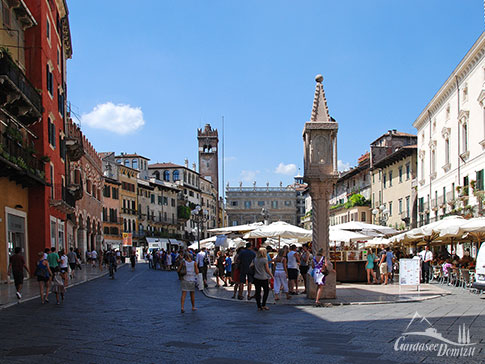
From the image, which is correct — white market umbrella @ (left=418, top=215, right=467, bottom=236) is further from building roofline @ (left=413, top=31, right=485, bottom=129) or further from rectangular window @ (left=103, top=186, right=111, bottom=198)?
rectangular window @ (left=103, top=186, right=111, bottom=198)

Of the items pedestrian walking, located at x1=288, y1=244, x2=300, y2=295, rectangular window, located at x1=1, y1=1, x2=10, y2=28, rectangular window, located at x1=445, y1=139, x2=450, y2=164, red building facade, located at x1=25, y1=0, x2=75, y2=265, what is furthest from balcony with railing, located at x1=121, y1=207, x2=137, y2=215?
pedestrian walking, located at x1=288, y1=244, x2=300, y2=295

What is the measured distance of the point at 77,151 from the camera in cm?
4044

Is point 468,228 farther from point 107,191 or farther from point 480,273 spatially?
point 107,191

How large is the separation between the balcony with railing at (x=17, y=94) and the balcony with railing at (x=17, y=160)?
1073 millimetres

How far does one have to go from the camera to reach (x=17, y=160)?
929 inches

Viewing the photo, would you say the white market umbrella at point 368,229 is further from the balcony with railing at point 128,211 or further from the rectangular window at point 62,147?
the balcony with railing at point 128,211

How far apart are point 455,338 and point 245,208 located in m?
134

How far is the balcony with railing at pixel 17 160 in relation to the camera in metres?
22.7

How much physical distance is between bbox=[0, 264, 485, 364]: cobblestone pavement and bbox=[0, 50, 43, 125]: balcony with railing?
10.2 meters

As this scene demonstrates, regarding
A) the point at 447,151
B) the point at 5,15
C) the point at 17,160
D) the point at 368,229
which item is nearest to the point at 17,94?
the point at 17,160

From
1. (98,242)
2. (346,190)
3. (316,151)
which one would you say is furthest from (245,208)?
(316,151)

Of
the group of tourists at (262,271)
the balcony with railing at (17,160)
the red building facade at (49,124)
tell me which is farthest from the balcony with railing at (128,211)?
the group of tourists at (262,271)

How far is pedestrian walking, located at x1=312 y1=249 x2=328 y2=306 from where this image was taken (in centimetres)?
1522

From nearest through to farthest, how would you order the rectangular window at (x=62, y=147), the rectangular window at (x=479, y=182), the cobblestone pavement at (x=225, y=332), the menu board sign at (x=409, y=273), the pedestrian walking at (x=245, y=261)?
1. the cobblestone pavement at (x=225, y=332)
2. the pedestrian walking at (x=245, y=261)
3. the menu board sign at (x=409, y=273)
4. the rectangular window at (x=479, y=182)
5. the rectangular window at (x=62, y=147)
